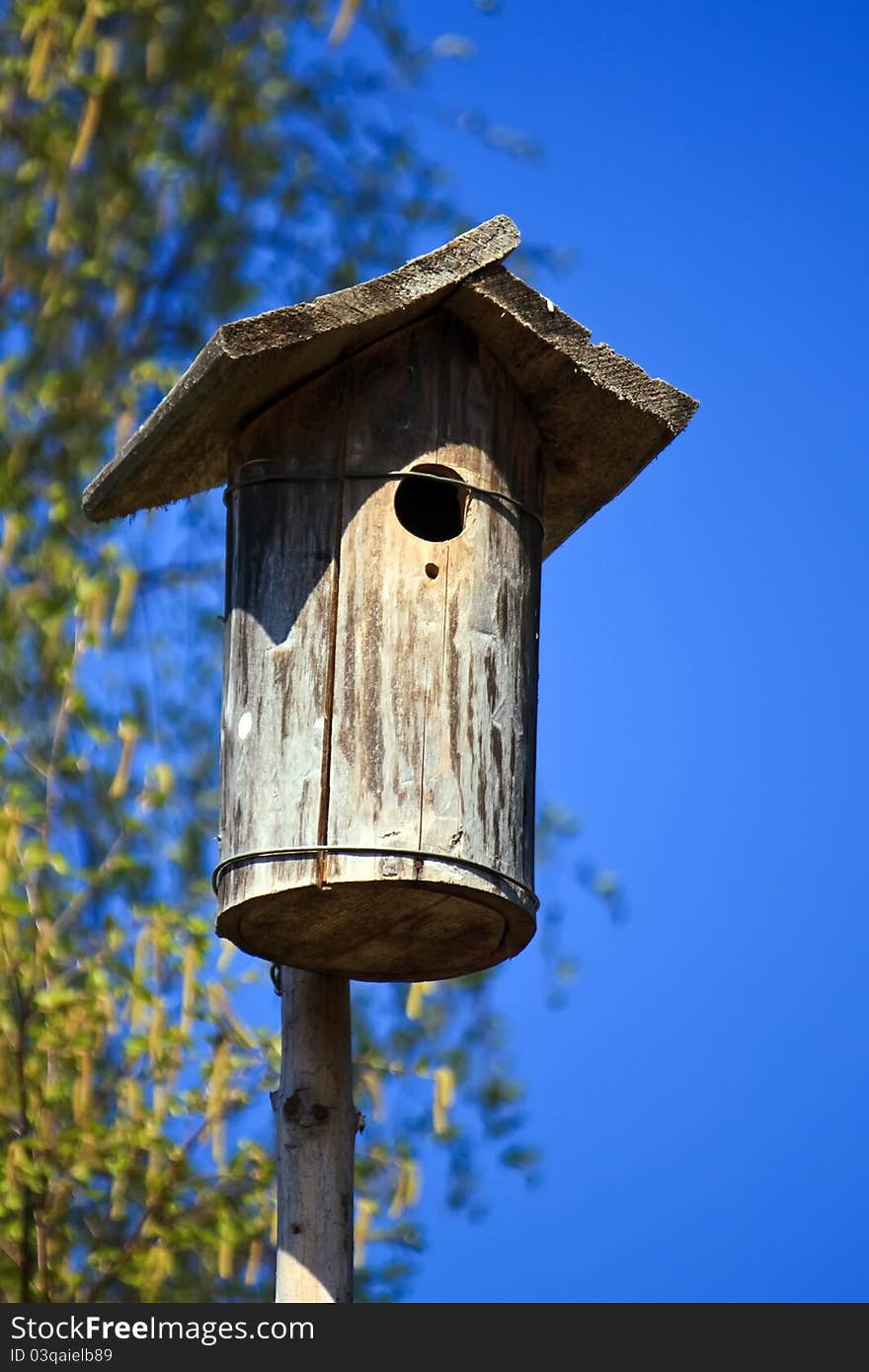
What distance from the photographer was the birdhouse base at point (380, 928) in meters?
4.73

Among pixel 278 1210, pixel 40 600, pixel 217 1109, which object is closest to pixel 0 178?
pixel 40 600

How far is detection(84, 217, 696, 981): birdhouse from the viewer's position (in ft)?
15.6

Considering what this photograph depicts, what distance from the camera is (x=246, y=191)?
9.05 meters

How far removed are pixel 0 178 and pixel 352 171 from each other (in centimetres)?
132

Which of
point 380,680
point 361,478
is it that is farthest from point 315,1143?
point 361,478

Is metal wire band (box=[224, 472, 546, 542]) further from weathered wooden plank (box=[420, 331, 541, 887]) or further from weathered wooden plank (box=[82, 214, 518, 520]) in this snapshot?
weathered wooden plank (box=[82, 214, 518, 520])

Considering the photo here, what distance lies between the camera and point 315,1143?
492 cm

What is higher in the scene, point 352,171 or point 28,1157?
point 352,171

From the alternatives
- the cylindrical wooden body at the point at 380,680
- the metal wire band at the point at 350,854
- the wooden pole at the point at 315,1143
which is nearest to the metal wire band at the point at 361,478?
the cylindrical wooden body at the point at 380,680

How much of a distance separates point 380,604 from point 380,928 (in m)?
0.66

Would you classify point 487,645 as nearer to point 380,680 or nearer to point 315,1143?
point 380,680

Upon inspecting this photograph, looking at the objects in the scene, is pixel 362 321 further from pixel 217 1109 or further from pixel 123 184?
pixel 123 184

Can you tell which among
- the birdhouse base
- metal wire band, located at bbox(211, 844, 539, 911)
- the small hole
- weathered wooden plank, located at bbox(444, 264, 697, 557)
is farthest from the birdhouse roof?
the birdhouse base

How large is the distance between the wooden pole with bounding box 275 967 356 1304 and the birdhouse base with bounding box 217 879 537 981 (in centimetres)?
11
